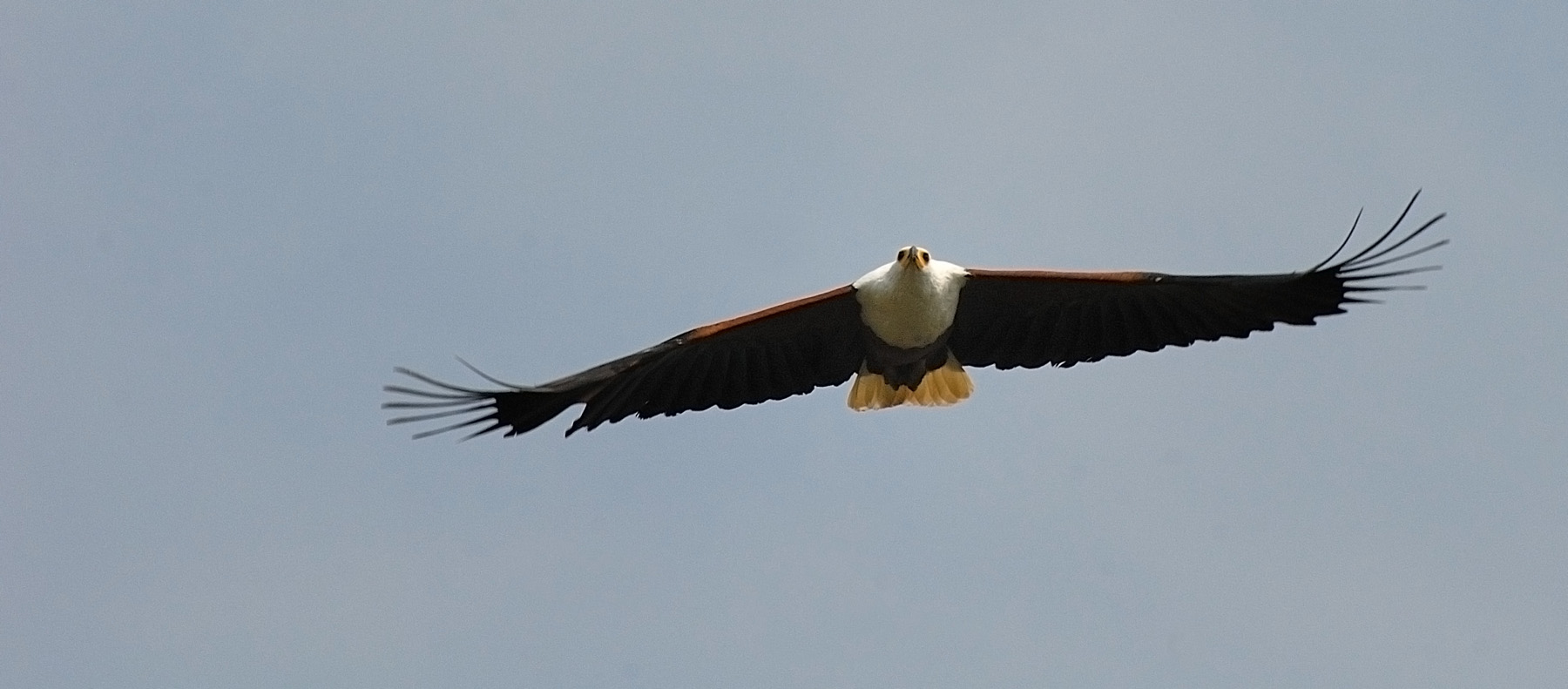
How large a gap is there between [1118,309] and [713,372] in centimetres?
239

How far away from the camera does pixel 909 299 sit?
15031mm

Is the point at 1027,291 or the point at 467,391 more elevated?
the point at 1027,291

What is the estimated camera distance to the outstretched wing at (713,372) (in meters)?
14.6

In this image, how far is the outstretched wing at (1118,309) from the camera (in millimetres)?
14664

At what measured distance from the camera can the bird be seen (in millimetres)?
14727

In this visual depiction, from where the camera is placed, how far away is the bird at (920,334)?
14.7 metres

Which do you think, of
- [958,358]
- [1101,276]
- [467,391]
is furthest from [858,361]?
[467,391]

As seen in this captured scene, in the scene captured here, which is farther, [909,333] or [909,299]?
[909,333]

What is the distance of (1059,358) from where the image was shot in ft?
51.2

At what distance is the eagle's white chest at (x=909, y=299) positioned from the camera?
49.3 feet

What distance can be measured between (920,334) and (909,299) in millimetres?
330

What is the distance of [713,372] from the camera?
15414 mm

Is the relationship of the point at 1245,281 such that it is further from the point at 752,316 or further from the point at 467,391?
the point at 467,391

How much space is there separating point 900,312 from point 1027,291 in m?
0.78
